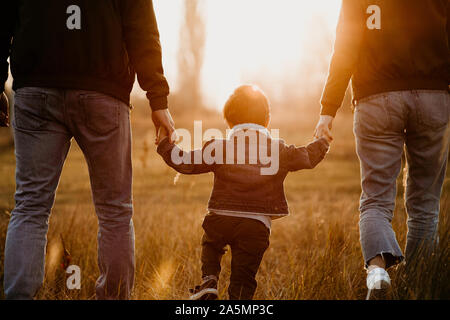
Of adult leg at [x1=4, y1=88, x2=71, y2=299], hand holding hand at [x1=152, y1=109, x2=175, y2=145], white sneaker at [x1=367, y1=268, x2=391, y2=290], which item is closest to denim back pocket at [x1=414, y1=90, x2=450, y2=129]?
white sneaker at [x1=367, y1=268, x2=391, y2=290]

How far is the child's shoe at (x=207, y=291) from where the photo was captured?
2527mm

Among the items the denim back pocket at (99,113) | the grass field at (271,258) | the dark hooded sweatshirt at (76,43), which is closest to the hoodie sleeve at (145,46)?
the dark hooded sweatshirt at (76,43)

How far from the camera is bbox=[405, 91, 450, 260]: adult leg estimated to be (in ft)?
8.59

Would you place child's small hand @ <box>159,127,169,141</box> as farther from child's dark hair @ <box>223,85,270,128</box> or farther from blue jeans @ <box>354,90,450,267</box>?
blue jeans @ <box>354,90,450,267</box>

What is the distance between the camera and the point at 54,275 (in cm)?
314

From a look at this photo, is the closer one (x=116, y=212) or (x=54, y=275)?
(x=116, y=212)

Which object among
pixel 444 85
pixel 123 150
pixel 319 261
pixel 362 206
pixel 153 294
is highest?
pixel 444 85

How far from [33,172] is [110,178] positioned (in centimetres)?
35

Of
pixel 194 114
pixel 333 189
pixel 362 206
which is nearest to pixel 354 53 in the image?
pixel 362 206

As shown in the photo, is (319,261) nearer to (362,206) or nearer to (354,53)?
(362,206)

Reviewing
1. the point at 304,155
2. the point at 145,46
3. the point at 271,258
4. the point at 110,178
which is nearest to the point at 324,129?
the point at 304,155

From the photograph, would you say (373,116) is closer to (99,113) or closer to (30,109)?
(99,113)

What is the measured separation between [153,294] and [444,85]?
2.12 meters

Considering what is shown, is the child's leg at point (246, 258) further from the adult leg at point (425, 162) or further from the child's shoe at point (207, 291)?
the adult leg at point (425, 162)
